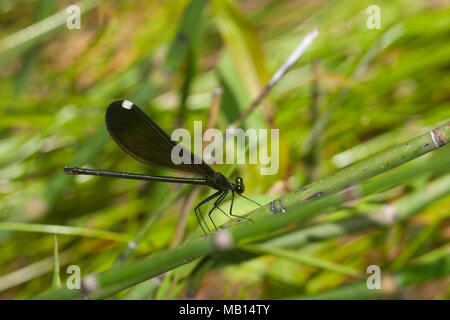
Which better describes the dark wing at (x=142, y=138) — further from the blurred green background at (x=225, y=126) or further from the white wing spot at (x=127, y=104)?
the blurred green background at (x=225, y=126)

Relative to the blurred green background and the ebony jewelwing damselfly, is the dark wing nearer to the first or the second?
the ebony jewelwing damselfly

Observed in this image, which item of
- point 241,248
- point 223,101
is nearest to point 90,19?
point 223,101

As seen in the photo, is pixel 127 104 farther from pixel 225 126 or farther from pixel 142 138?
pixel 225 126

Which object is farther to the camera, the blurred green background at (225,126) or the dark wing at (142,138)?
the blurred green background at (225,126)

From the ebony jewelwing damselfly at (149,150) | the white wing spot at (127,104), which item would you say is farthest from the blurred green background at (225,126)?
the white wing spot at (127,104)

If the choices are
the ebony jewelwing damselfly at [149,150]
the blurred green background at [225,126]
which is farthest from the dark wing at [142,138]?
the blurred green background at [225,126]

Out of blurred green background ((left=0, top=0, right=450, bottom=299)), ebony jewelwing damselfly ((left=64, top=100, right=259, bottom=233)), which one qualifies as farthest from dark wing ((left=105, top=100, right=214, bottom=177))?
blurred green background ((left=0, top=0, right=450, bottom=299))

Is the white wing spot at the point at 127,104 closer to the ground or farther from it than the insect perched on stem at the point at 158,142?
farther from it
